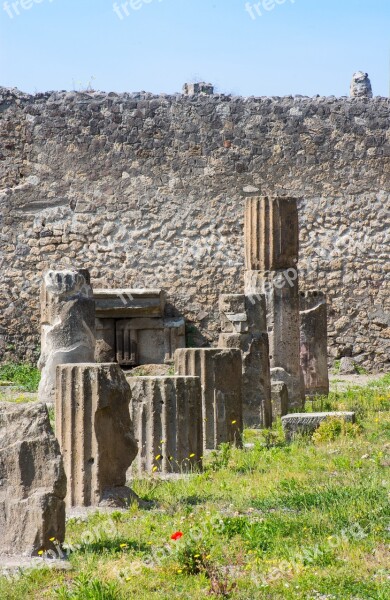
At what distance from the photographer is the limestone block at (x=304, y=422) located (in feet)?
34.4

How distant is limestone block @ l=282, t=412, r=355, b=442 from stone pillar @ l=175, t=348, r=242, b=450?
449 millimetres

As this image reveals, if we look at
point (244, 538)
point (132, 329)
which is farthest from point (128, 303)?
point (244, 538)

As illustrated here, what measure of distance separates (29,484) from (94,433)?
5.02 feet

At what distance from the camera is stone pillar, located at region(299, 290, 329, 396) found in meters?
14.3

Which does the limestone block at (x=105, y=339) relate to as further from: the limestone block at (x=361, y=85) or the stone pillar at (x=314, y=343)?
the limestone block at (x=361, y=85)

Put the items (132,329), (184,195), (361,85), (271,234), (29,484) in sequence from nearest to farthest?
(29,484)
(271,234)
(132,329)
(184,195)
(361,85)

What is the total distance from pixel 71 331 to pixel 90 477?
17.8ft

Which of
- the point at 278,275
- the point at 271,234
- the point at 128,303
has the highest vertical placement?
Answer: the point at 271,234

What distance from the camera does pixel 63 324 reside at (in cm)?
1285

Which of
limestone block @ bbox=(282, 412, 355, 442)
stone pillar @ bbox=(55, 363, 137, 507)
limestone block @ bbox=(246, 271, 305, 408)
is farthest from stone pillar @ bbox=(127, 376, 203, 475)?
limestone block @ bbox=(246, 271, 305, 408)

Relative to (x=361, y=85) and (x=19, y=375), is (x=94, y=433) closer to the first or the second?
(x=19, y=375)

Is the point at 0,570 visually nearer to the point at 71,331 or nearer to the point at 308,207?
the point at 71,331

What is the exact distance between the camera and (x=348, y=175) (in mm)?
17703

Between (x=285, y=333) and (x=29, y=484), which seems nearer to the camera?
(x=29, y=484)
